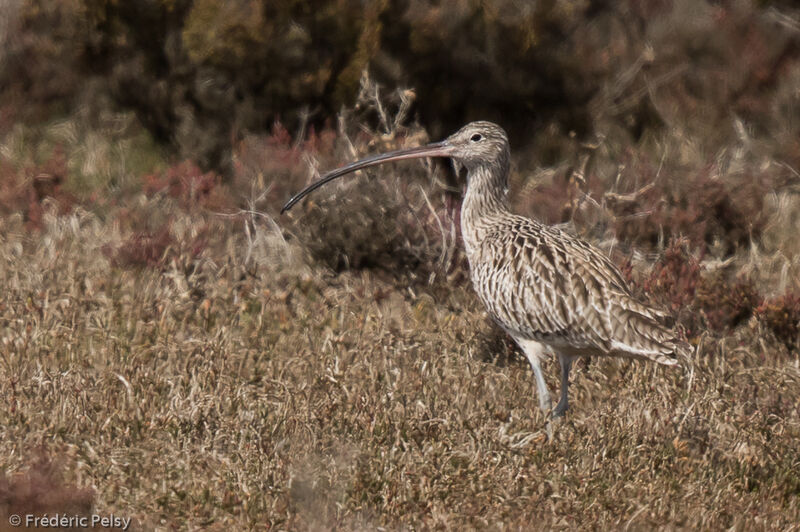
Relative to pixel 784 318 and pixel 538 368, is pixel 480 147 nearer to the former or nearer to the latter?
pixel 538 368

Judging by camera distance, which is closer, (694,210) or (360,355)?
(360,355)

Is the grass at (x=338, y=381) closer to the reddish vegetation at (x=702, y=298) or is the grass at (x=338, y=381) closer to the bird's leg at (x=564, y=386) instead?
the reddish vegetation at (x=702, y=298)

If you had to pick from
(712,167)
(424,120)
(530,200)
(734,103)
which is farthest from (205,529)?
(734,103)

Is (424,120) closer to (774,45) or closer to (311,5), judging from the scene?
(311,5)

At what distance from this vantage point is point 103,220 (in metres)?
9.71

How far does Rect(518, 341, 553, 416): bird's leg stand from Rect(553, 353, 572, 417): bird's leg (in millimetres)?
50

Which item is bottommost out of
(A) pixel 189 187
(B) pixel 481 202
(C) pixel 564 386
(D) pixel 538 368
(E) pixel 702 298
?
(A) pixel 189 187

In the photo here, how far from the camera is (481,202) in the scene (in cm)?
714

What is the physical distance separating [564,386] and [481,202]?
128 cm

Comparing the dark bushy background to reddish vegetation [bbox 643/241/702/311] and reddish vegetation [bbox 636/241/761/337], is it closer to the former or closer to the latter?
reddish vegetation [bbox 643/241/702/311]

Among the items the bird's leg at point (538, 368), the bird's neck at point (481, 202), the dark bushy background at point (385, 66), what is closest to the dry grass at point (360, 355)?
the bird's leg at point (538, 368)

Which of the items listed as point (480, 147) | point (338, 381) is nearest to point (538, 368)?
point (338, 381)

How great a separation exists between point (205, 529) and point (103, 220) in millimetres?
5273

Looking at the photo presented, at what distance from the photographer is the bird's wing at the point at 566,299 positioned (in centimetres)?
600
